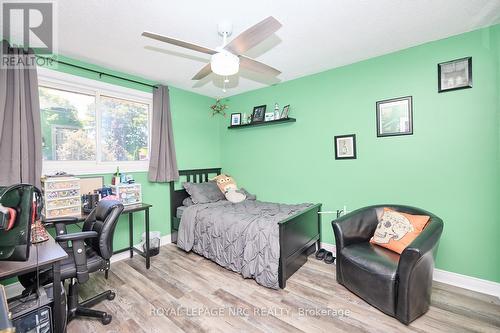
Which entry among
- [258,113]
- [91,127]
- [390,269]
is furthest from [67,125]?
[390,269]

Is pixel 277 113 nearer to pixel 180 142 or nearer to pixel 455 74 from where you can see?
pixel 180 142

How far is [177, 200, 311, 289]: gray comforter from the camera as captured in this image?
2.31m

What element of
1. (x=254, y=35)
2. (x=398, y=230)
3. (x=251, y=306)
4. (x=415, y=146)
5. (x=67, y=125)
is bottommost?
(x=251, y=306)

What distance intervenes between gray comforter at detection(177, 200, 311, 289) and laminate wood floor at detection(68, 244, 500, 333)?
175 millimetres

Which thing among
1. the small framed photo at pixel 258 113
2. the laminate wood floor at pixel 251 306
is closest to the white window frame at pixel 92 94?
the laminate wood floor at pixel 251 306

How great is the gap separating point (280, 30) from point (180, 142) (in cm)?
235

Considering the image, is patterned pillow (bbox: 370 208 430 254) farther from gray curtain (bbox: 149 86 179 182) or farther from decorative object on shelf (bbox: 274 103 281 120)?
gray curtain (bbox: 149 86 179 182)

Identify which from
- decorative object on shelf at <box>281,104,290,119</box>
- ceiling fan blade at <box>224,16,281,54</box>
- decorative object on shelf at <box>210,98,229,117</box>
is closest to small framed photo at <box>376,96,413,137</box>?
decorative object on shelf at <box>281,104,290,119</box>

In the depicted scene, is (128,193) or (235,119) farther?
(235,119)

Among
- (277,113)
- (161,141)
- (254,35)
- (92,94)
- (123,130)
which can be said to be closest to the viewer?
(254,35)

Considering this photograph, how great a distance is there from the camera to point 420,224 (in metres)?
2.11

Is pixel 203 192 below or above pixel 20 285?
above

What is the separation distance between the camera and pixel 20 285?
2.22 metres

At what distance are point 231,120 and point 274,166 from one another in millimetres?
1220
